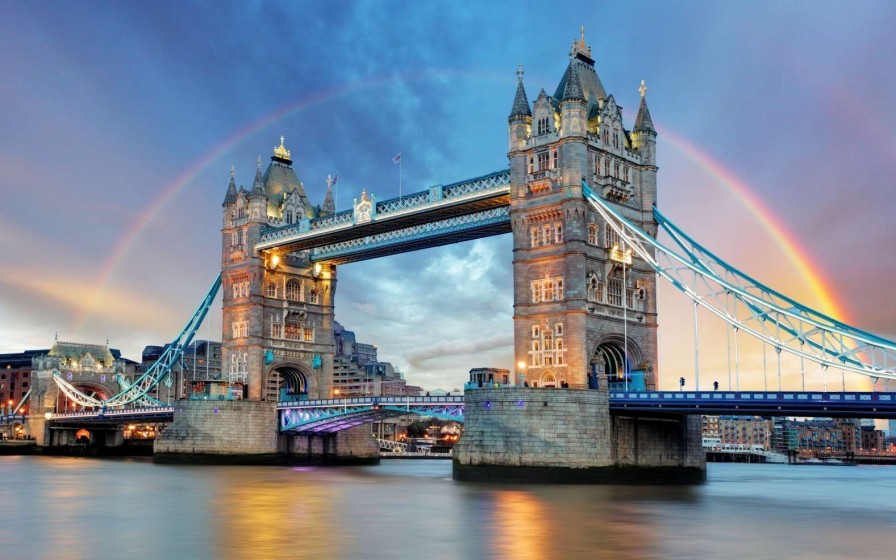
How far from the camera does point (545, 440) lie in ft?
203

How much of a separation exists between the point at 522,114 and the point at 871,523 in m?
38.9

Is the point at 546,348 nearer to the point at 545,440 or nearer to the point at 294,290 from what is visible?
the point at 545,440

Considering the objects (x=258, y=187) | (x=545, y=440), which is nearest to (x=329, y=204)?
(x=258, y=187)

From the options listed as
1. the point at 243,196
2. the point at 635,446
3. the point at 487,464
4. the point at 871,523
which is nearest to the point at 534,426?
the point at 487,464

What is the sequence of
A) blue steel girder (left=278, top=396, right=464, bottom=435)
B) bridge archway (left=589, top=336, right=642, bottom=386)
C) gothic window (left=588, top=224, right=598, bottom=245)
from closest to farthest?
gothic window (left=588, top=224, right=598, bottom=245), bridge archway (left=589, top=336, right=642, bottom=386), blue steel girder (left=278, top=396, right=464, bottom=435)

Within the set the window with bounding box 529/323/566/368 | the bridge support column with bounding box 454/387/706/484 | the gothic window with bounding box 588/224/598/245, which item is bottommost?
the bridge support column with bounding box 454/387/706/484

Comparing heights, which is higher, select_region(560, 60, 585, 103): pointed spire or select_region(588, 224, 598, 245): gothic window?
select_region(560, 60, 585, 103): pointed spire

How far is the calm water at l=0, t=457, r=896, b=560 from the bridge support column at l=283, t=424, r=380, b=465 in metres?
29.1

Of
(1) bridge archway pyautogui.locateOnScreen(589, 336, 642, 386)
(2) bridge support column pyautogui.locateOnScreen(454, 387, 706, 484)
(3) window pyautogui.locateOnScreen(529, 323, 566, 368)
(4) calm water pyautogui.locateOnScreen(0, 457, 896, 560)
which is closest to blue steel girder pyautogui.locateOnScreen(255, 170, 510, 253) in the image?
(3) window pyautogui.locateOnScreen(529, 323, 566, 368)

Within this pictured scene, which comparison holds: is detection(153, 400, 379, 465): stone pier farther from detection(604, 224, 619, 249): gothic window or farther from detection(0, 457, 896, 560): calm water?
detection(604, 224, 619, 249): gothic window

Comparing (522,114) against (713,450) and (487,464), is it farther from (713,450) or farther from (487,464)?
(713,450)

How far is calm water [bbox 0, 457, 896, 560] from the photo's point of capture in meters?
34.9

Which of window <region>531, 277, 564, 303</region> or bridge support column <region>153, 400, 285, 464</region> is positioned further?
bridge support column <region>153, 400, 285, 464</region>

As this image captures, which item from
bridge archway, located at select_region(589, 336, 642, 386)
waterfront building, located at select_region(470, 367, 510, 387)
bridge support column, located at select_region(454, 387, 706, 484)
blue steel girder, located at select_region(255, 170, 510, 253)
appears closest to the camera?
bridge support column, located at select_region(454, 387, 706, 484)
